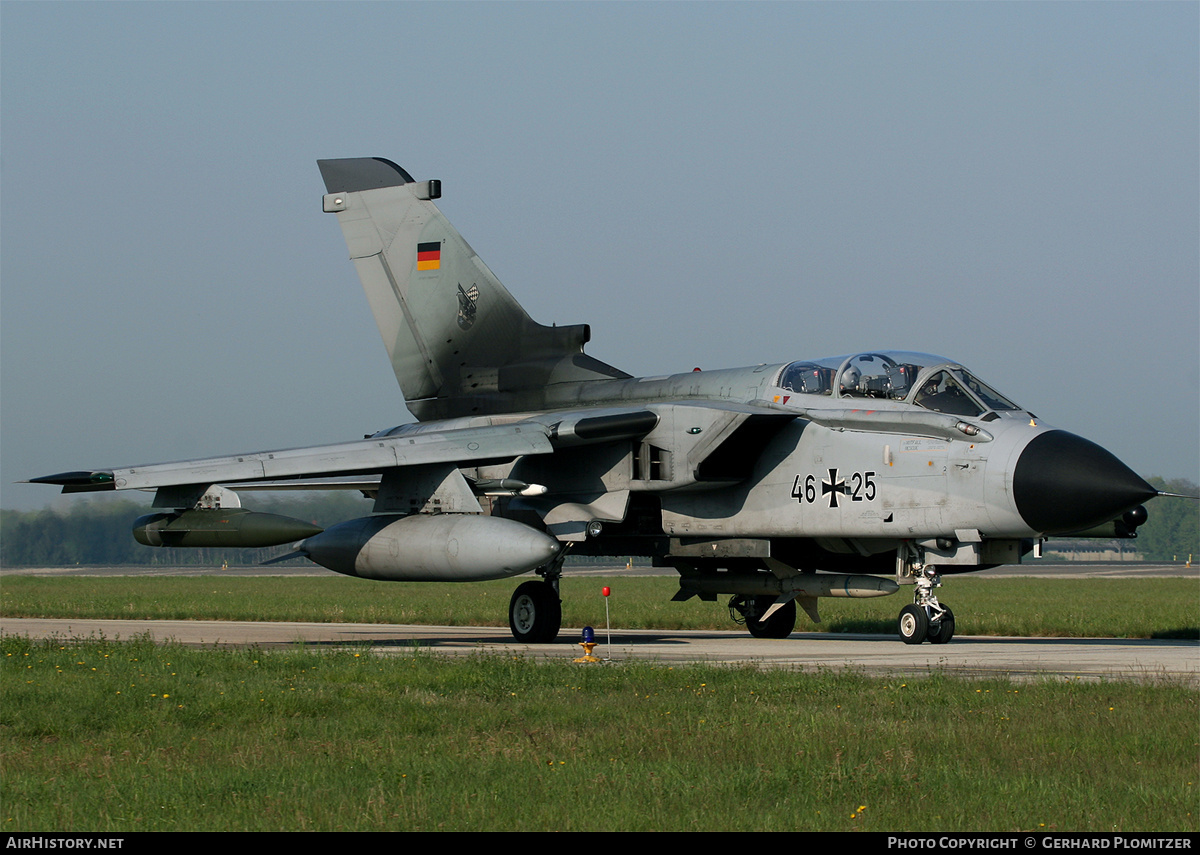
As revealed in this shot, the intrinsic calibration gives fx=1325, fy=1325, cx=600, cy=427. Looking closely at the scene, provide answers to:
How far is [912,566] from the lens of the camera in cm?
1536

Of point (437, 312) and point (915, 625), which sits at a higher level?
point (437, 312)

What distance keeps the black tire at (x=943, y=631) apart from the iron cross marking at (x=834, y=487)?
5.94ft

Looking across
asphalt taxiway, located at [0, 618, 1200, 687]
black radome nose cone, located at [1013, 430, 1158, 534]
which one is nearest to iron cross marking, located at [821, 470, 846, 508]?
asphalt taxiway, located at [0, 618, 1200, 687]

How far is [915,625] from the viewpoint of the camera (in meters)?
15.2

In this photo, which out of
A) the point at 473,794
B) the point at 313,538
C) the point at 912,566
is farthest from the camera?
the point at 313,538

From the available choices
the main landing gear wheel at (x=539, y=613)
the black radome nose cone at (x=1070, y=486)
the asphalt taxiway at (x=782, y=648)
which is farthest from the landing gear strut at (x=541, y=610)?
the black radome nose cone at (x=1070, y=486)

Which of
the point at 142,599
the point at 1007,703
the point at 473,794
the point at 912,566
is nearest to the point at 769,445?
the point at 912,566

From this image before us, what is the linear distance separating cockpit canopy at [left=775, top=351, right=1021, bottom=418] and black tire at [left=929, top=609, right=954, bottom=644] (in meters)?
2.50

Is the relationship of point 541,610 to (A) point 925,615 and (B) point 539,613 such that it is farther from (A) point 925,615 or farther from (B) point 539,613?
(A) point 925,615

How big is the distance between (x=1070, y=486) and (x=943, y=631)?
8.97ft

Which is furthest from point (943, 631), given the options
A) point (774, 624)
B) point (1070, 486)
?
point (774, 624)

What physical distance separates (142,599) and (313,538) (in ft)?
61.2

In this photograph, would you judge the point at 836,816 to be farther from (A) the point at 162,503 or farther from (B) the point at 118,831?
(A) the point at 162,503

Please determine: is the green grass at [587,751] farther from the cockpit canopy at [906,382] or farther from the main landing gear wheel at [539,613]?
the main landing gear wheel at [539,613]
